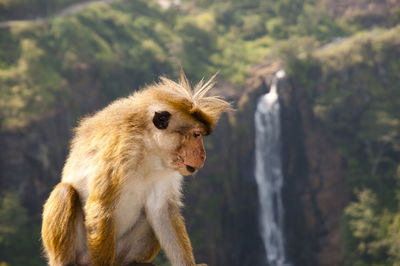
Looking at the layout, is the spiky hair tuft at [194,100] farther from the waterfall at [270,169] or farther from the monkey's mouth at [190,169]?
the waterfall at [270,169]

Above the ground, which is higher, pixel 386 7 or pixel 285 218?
pixel 386 7

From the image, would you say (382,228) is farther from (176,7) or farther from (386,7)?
(176,7)

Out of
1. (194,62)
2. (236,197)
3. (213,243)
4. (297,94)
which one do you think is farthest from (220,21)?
(213,243)

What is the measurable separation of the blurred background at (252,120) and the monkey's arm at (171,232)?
23785mm

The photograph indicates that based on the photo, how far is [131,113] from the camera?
4.06m

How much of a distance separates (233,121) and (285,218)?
8.62 metres

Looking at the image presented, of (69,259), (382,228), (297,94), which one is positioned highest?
(297,94)

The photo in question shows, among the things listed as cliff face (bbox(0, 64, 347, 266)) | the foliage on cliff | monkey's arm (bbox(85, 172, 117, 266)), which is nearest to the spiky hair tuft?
monkey's arm (bbox(85, 172, 117, 266))

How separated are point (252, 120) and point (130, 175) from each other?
103 ft

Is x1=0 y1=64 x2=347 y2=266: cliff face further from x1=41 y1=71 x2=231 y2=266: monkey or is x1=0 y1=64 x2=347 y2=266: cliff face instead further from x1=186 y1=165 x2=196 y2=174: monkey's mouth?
x1=186 y1=165 x2=196 y2=174: monkey's mouth

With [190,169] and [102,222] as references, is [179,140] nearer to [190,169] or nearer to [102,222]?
[190,169]

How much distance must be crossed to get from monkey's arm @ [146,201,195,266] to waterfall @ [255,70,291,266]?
31.3 m

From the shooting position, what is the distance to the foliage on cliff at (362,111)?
1227 inches

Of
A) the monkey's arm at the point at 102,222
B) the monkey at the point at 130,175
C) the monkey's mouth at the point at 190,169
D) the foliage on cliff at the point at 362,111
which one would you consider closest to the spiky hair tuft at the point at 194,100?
the monkey at the point at 130,175
